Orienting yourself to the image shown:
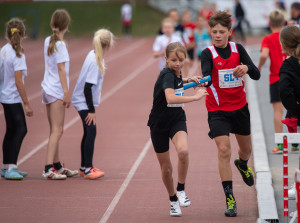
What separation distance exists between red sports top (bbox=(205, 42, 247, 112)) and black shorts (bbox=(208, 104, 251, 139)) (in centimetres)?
5

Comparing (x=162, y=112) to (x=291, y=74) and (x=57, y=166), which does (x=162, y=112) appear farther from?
(x=57, y=166)

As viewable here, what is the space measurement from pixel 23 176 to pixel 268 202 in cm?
343

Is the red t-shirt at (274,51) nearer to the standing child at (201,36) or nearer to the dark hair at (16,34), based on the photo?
the dark hair at (16,34)

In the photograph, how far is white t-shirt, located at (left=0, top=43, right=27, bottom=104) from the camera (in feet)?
29.5

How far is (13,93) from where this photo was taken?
Answer: 9.08 meters

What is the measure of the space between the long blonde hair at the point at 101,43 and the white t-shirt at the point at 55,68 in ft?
1.26

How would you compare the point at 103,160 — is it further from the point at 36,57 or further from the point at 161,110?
the point at 36,57

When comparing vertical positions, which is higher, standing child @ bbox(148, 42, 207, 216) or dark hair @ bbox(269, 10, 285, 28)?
dark hair @ bbox(269, 10, 285, 28)

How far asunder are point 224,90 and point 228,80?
0.37 ft

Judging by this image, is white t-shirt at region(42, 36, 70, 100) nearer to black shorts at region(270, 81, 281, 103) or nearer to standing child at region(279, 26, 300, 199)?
standing child at region(279, 26, 300, 199)

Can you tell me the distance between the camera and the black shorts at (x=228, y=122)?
23.6 ft

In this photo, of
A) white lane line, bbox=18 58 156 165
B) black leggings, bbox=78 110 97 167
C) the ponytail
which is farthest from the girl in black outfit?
white lane line, bbox=18 58 156 165

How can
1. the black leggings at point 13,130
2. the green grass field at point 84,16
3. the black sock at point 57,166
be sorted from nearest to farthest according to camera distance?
the black leggings at point 13,130, the black sock at point 57,166, the green grass field at point 84,16

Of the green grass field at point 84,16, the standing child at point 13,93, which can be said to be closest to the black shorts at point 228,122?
the standing child at point 13,93
